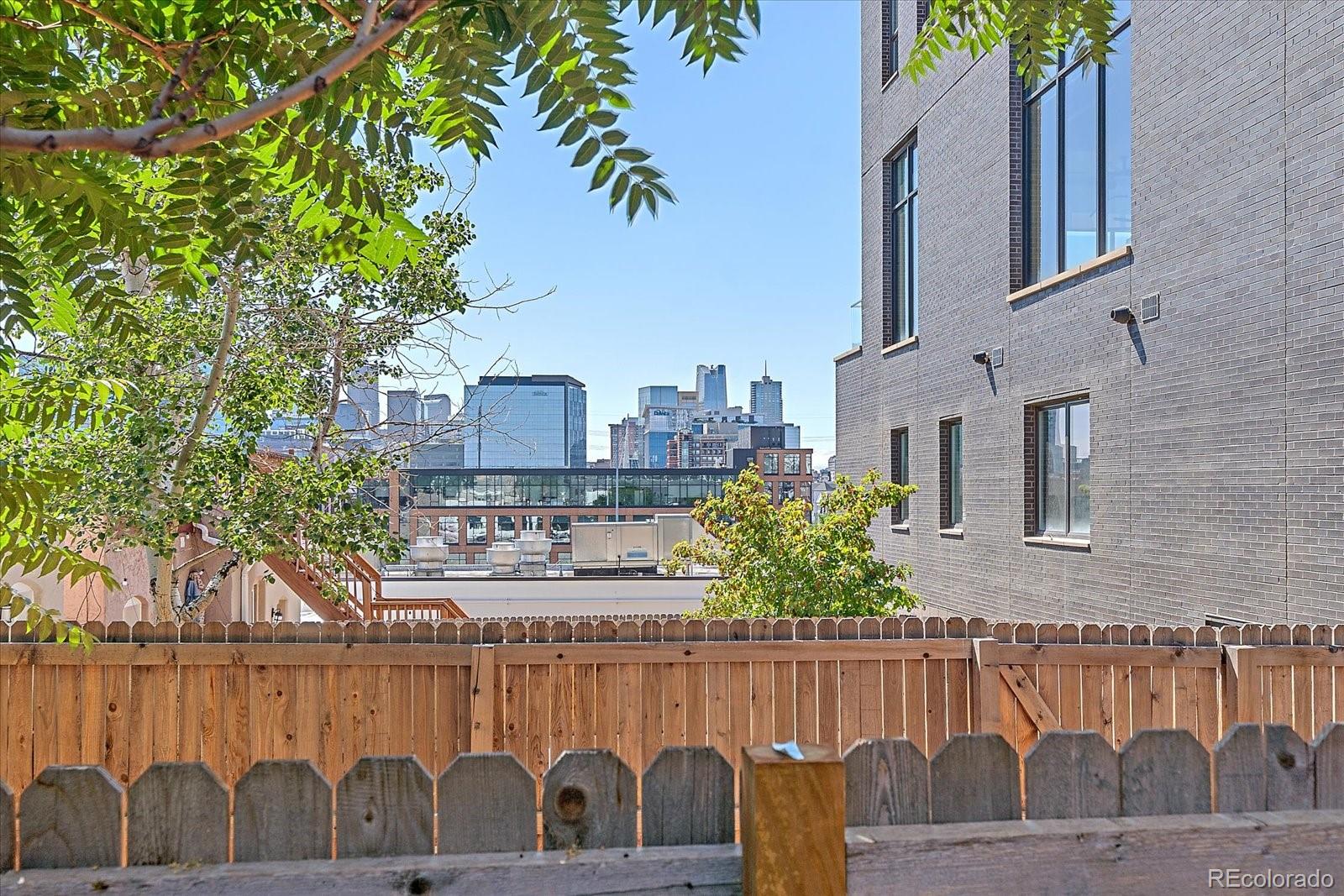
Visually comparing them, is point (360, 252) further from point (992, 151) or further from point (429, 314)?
point (992, 151)

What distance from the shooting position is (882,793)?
130cm

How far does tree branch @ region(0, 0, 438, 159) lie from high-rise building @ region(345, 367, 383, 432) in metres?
6.14

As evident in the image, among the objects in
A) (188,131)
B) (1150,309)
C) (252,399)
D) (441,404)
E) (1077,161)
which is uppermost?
(1077,161)

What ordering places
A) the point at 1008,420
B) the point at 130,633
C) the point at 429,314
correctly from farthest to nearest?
the point at 1008,420
the point at 429,314
the point at 130,633

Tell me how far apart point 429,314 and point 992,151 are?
23.6 feet

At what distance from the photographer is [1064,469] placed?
30.0 ft

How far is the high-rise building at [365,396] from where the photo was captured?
22.6 ft

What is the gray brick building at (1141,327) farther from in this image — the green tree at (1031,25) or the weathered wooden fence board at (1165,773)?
the weathered wooden fence board at (1165,773)

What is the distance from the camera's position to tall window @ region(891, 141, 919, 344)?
1306cm

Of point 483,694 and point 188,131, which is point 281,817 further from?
point 483,694

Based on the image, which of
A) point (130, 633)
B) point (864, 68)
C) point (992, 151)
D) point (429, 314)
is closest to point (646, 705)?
point (130, 633)

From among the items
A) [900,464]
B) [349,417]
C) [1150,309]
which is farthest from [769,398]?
[1150,309]

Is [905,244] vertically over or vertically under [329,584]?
over

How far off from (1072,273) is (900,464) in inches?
199
